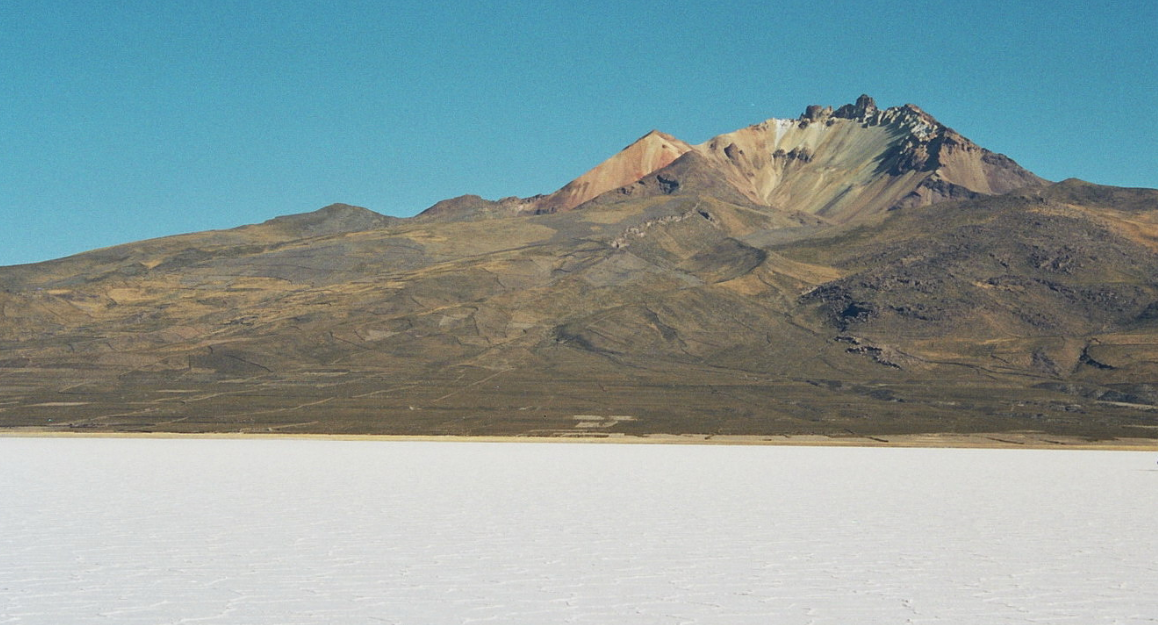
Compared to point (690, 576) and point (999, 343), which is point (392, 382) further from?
point (690, 576)

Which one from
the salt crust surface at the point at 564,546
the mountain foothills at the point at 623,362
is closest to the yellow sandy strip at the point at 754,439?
the mountain foothills at the point at 623,362

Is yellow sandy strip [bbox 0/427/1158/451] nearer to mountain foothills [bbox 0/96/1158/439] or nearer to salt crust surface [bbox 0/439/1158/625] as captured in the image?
mountain foothills [bbox 0/96/1158/439]

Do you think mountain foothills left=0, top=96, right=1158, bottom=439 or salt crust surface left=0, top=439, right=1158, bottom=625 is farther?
mountain foothills left=0, top=96, right=1158, bottom=439

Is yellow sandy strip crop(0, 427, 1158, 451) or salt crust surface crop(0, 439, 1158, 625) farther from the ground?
yellow sandy strip crop(0, 427, 1158, 451)

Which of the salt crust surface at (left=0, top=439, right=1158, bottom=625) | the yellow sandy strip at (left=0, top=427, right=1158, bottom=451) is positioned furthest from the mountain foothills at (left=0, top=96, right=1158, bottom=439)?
the salt crust surface at (left=0, top=439, right=1158, bottom=625)

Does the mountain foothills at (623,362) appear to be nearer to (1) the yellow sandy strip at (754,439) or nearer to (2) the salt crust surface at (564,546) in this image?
(1) the yellow sandy strip at (754,439)

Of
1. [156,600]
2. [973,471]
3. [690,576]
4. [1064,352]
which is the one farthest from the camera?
[1064,352]

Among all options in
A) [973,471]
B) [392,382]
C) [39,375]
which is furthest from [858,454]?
[39,375]

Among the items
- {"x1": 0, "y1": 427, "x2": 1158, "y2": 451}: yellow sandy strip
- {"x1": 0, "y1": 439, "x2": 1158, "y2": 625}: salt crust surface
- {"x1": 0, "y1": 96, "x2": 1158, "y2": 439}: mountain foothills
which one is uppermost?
{"x1": 0, "y1": 96, "x2": 1158, "y2": 439}: mountain foothills
